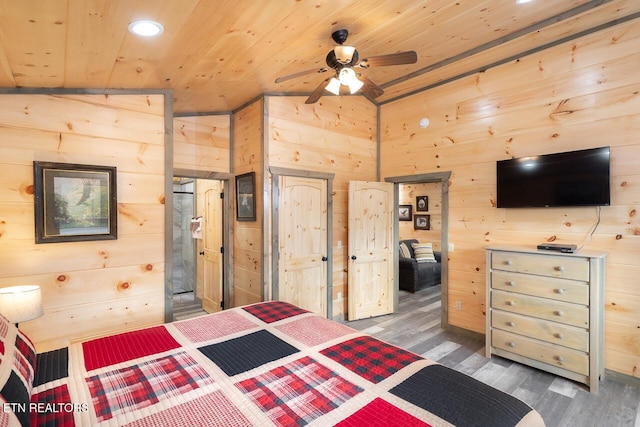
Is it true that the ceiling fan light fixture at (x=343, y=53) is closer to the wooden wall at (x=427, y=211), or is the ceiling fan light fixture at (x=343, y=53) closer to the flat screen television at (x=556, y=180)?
the flat screen television at (x=556, y=180)

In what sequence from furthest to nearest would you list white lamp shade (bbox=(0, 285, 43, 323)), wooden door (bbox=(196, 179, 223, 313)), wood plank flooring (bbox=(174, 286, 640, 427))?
wooden door (bbox=(196, 179, 223, 313))
wood plank flooring (bbox=(174, 286, 640, 427))
white lamp shade (bbox=(0, 285, 43, 323))

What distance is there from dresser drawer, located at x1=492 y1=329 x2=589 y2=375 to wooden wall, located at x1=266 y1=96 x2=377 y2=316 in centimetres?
199

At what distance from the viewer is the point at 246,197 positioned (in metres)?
4.04

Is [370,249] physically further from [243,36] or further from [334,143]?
[243,36]

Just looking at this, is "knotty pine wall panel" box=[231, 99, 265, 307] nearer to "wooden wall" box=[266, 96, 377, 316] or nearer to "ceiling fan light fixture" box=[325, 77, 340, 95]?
"wooden wall" box=[266, 96, 377, 316]

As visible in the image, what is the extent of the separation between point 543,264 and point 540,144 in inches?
49.2

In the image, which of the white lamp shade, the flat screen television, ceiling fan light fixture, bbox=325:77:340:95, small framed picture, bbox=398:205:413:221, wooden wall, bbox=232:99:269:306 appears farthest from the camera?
small framed picture, bbox=398:205:413:221

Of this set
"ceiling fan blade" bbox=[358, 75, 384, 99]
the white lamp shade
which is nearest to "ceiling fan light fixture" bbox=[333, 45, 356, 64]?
"ceiling fan blade" bbox=[358, 75, 384, 99]

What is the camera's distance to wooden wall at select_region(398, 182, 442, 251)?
25.1 feet

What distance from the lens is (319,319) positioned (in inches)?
89.0

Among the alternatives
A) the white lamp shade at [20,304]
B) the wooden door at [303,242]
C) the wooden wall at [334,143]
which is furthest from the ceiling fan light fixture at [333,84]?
the white lamp shade at [20,304]

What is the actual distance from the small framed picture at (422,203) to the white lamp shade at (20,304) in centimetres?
744

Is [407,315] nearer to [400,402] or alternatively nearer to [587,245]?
[587,245]

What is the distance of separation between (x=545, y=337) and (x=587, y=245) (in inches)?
36.8
